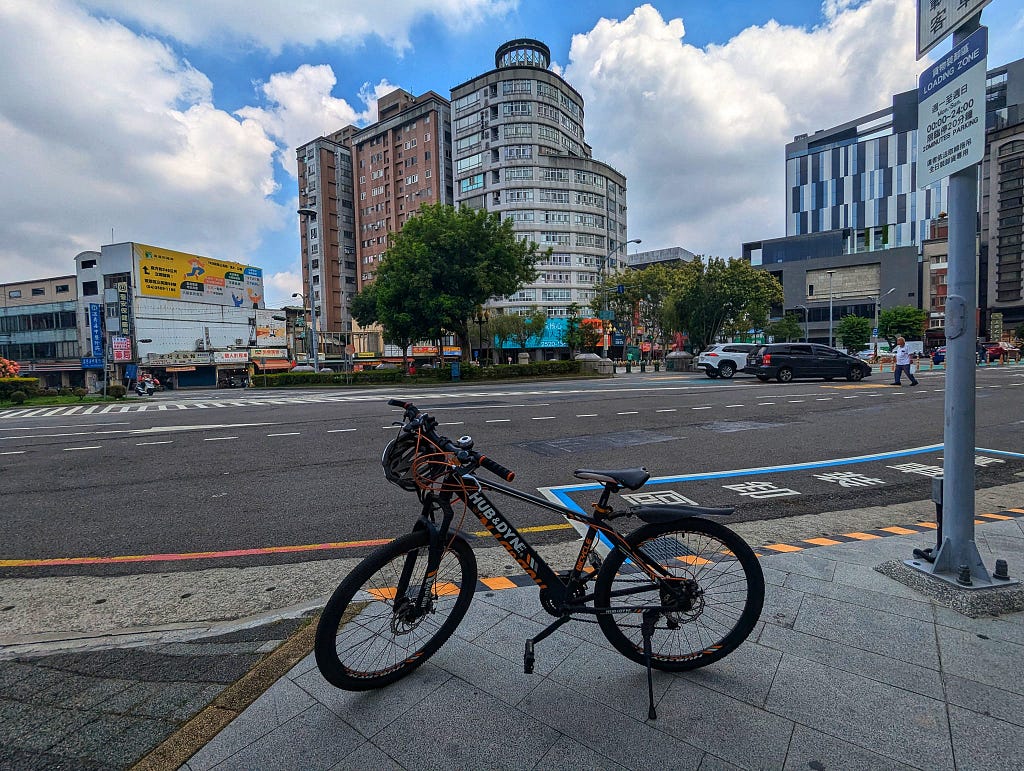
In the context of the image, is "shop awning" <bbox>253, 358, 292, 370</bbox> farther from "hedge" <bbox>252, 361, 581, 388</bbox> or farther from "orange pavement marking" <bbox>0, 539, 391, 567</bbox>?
"orange pavement marking" <bbox>0, 539, 391, 567</bbox>

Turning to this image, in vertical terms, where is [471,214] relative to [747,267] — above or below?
above

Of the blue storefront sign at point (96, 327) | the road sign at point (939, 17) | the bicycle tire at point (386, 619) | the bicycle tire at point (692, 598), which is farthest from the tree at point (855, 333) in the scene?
the blue storefront sign at point (96, 327)

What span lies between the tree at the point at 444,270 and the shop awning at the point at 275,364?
30148 mm

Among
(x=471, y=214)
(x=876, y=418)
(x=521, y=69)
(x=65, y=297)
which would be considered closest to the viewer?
(x=876, y=418)

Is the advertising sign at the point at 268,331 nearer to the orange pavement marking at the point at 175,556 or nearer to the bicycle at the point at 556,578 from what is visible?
the orange pavement marking at the point at 175,556

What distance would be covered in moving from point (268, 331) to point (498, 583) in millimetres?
69224

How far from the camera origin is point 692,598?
2572 millimetres

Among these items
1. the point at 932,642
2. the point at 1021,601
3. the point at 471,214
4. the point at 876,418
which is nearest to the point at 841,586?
the point at 932,642

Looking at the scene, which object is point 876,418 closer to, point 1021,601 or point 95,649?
point 1021,601

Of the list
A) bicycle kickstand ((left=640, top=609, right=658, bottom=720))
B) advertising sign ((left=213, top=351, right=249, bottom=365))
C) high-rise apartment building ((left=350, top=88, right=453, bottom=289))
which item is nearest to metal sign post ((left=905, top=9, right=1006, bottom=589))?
bicycle kickstand ((left=640, top=609, right=658, bottom=720))

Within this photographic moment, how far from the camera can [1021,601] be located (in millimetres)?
3029

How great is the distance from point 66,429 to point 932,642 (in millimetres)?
17646

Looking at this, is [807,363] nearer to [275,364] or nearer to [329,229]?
[275,364]

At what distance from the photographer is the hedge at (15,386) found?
25188 millimetres
